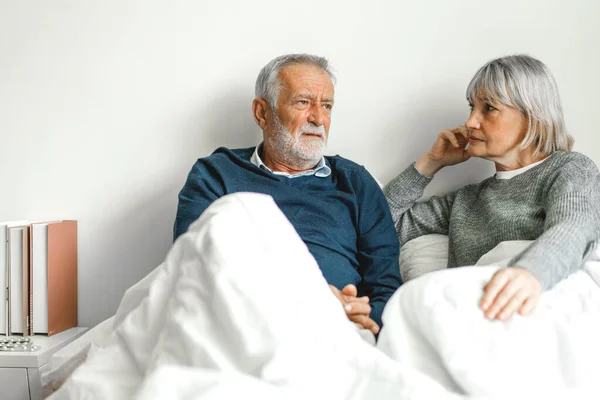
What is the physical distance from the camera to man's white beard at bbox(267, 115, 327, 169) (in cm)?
181

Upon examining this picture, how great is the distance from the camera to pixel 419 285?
103 cm

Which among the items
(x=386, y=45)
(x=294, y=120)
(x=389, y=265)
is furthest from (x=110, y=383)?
(x=386, y=45)

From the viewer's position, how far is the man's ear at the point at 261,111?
6.19ft

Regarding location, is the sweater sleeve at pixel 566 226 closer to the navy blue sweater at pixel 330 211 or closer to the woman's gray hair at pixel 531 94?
the woman's gray hair at pixel 531 94

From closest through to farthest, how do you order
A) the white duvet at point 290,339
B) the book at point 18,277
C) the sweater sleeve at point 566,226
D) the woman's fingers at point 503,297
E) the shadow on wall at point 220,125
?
the white duvet at point 290,339
the woman's fingers at point 503,297
the sweater sleeve at point 566,226
the book at point 18,277
the shadow on wall at point 220,125

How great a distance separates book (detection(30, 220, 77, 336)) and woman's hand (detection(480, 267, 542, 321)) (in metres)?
1.42

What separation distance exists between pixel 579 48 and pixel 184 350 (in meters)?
1.65

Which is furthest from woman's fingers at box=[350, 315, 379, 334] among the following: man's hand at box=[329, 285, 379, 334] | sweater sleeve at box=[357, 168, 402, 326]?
sweater sleeve at box=[357, 168, 402, 326]

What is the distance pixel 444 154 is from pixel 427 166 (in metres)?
0.06

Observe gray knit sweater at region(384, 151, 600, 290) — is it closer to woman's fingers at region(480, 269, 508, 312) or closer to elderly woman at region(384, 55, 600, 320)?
elderly woman at region(384, 55, 600, 320)

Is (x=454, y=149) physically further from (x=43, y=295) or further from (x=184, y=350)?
(x=43, y=295)

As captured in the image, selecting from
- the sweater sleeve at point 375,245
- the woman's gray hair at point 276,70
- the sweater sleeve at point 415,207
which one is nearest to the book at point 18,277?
the woman's gray hair at point 276,70

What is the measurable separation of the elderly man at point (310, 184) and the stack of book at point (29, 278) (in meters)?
0.53

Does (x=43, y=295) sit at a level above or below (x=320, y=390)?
below
